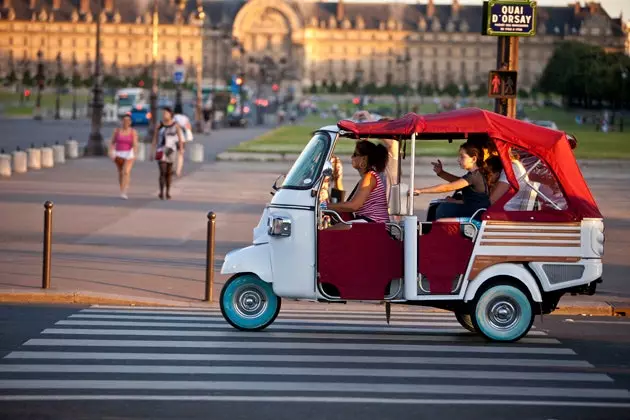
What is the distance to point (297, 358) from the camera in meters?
10.4

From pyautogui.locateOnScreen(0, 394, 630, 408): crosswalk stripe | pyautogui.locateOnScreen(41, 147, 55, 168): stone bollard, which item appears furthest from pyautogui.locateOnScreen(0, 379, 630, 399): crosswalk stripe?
pyautogui.locateOnScreen(41, 147, 55, 168): stone bollard

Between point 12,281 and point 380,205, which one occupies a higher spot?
point 380,205

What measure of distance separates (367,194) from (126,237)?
843 centimetres

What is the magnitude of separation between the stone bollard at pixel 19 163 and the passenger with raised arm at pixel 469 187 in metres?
23.5

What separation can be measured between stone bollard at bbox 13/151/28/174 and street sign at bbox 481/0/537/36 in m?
19.5

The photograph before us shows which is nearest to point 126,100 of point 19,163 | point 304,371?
point 19,163

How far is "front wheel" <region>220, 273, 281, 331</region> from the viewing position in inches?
459

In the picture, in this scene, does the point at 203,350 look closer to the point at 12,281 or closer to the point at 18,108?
the point at 12,281

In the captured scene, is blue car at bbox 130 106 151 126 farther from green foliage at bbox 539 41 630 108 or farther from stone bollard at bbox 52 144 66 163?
stone bollard at bbox 52 144 66 163

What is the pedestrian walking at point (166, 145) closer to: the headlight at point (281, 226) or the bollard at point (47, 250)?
the bollard at point (47, 250)

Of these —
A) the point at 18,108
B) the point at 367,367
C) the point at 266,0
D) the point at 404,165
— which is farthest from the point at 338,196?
the point at 266,0

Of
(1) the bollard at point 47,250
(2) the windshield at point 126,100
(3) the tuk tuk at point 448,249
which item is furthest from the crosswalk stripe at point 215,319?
(2) the windshield at point 126,100

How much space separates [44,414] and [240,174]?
27931mm

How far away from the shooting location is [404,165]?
38812 mm
